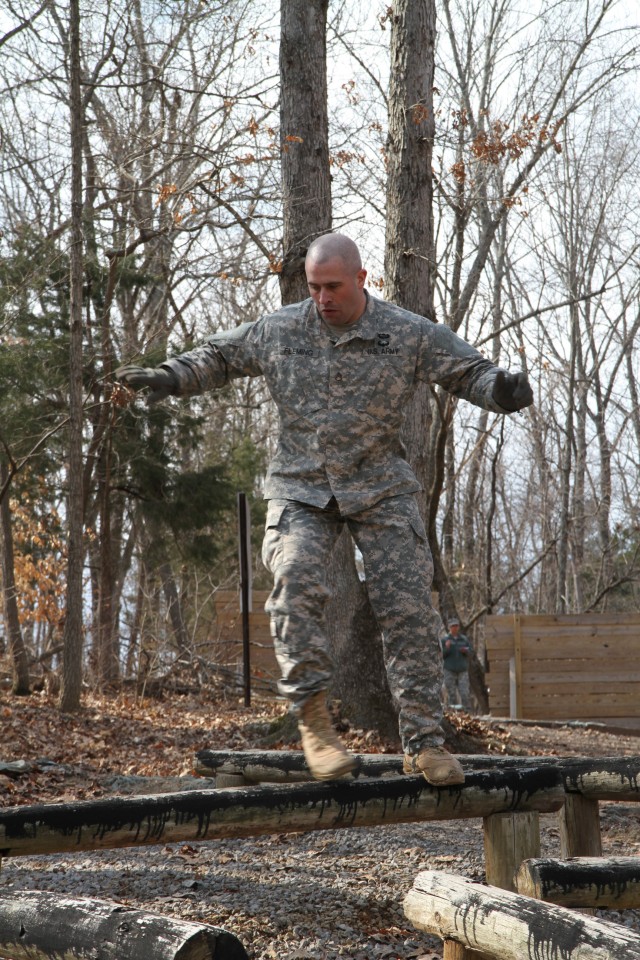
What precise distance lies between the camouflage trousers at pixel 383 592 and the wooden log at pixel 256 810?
271 millimetres

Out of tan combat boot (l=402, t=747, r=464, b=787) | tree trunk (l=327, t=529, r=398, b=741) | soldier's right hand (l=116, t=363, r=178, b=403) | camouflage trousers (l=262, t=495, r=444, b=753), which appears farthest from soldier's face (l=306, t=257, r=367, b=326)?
tree trunk (l=327, t=529, r=398, b=741)

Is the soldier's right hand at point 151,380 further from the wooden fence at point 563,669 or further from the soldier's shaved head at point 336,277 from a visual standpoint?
the wooden fence at point 563,669

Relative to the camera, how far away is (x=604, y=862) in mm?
3676

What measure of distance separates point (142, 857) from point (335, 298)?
361 cm

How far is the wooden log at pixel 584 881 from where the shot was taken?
351 centimetres

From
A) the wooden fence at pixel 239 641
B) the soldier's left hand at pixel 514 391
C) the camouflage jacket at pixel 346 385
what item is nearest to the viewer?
the soldier's left hand at pixel 514 391

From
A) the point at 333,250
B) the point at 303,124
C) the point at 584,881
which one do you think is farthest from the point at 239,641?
the point at 584,881

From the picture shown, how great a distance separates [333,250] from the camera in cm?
417

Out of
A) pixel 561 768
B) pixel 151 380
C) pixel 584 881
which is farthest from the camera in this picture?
pixel 561 768

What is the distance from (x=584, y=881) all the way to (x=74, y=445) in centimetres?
1029

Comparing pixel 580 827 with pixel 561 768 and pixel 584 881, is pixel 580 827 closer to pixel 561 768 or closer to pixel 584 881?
pixel 561 768

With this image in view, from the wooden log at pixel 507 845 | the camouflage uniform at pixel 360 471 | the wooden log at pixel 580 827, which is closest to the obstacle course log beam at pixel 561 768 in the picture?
the wooden log at pixel 580 827

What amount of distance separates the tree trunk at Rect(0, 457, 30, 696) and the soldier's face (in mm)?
10989

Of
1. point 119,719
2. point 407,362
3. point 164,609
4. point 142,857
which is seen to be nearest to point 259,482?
point 164,609
